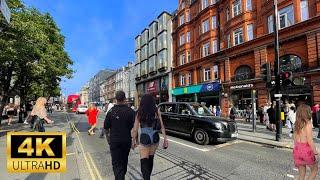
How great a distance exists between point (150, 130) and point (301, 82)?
377 inches

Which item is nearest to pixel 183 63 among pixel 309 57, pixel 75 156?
pixel 309 57

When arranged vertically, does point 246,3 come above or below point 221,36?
above

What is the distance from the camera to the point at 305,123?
588 cm

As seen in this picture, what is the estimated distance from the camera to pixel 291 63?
25844 mm

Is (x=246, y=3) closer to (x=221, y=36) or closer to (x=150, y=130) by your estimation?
(x=221, y=36)

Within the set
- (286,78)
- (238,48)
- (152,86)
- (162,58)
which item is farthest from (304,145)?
(152,86)

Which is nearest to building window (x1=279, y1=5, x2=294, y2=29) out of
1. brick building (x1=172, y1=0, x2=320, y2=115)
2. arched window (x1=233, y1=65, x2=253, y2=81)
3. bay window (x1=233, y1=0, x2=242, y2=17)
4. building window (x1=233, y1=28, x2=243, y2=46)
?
brick building (x1=172, y1=0, x2=320, y2=115)

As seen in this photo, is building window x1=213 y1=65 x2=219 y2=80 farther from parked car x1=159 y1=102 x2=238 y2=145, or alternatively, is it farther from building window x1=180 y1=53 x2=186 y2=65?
parked car x1=159 y1=102 x2=238 y2=145

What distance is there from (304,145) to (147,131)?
2.83 m

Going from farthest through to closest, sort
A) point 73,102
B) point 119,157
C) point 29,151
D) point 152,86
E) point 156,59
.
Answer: point 73,102, point 152,86, point 156,59, point 119,157, point 29,151

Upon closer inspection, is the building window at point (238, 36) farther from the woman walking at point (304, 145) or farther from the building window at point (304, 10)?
the woman walking at point (304, 145)

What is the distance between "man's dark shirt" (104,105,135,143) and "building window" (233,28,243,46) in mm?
27522

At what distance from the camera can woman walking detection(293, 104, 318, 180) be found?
5734mm

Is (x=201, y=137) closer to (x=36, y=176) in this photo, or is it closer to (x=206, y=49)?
(x=36, y=176)
